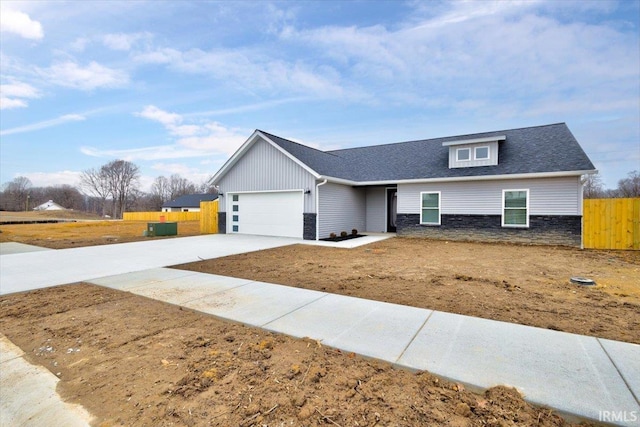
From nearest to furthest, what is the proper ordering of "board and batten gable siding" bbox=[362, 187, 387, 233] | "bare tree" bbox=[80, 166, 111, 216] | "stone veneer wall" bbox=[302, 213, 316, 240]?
A: 1. "stone veneer wall" bbox=[302, 213, 316, 240]
2. "board and batten gable siding" bbox=[362, 187, 387, 233]
3. "bare tree" bbox=[80, 166, 111, 216]

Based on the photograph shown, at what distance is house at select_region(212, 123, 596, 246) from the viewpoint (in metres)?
11.4

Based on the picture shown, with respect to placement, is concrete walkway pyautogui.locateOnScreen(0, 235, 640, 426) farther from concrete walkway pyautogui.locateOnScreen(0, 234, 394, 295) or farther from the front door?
the front door

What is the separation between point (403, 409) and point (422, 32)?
13.5 m

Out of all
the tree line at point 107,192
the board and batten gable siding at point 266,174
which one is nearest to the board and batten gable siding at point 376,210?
the board and batten gable siding at point 266,174

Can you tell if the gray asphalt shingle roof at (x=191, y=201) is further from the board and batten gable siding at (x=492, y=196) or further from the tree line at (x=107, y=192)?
the board and batten gable siding at (x=492, y=196)

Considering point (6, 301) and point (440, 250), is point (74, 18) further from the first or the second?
point (440, 250)

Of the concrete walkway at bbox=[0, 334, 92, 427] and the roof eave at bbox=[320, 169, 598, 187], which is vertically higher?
the roof eave at bbox=[320, 169, 598, 187]

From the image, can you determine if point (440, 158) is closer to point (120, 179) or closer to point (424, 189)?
point (424, 189)

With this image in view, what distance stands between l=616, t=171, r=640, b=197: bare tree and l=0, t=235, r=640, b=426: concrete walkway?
37.3m

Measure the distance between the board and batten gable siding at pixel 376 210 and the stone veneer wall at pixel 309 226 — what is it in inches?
188

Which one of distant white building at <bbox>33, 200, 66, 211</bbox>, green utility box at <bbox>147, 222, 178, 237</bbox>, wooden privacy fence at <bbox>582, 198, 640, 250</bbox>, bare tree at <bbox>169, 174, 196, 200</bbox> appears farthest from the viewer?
distant white building at <bbox>33, 200, 66, 211</bbox>

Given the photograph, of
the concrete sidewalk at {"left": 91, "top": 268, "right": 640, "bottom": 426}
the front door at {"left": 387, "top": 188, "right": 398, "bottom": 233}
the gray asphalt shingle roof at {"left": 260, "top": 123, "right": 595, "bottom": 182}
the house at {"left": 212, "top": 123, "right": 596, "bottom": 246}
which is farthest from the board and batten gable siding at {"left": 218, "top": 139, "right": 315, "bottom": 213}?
the concrete sidewalk at {"left": 91, "top": 268, "right": 640, "bottom": 426}

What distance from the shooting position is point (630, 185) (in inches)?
1167

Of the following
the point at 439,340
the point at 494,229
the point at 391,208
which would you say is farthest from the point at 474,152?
the point at 439,340
